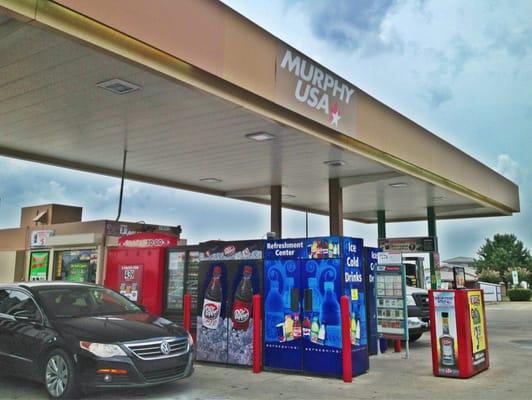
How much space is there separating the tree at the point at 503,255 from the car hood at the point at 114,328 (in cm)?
6060

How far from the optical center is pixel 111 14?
6094mm

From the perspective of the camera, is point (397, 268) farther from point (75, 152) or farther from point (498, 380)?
point (75, 152)

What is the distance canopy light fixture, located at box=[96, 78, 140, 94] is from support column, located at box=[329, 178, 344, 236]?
313 inches

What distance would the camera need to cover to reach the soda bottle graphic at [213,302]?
9383mm

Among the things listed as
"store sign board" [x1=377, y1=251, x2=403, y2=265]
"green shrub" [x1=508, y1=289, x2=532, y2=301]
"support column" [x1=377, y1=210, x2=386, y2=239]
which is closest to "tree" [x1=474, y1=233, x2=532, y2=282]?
"green shrub" [x1=508, y1=289, x2=532, y2=301]

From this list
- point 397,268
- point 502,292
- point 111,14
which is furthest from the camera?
point 502,292

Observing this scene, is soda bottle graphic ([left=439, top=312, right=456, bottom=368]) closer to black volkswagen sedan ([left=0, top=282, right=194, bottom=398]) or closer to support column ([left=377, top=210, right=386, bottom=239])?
black volkswagen sedan ([left=0, top=282, right=194, bottom=398])

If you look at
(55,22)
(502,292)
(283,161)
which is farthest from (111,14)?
(502,292)

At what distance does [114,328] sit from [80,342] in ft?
1.68

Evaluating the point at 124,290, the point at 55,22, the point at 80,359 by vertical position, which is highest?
the point at 55,22

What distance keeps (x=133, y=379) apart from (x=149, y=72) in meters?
4.00

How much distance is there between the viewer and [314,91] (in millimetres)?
9227

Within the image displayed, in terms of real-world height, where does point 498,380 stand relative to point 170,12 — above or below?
below

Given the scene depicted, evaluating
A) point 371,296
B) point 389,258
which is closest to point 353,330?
point 371,296
